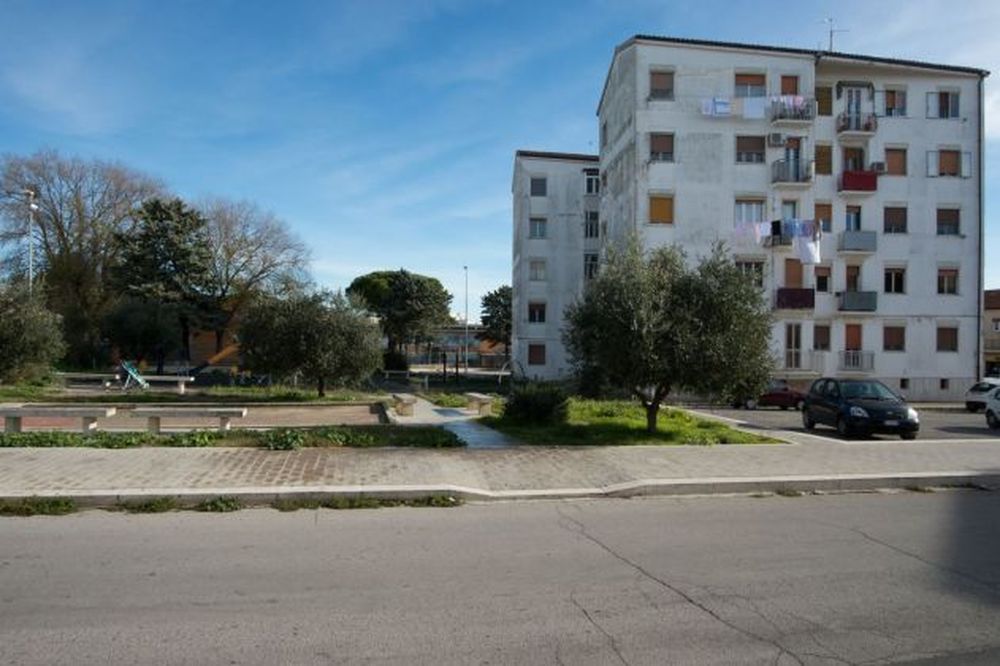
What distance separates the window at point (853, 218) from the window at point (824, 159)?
7.58 ft

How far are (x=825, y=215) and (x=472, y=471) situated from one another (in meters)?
36.6

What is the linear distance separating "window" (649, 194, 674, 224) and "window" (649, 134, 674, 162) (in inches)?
76.0

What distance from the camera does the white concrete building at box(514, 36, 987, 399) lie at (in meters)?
39.9

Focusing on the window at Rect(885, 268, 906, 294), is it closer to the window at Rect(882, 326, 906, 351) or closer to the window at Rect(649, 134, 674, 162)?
the window at Rect(882, 326, 906, 351)

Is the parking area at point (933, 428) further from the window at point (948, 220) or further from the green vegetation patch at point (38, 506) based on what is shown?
the window at point (948, 220)

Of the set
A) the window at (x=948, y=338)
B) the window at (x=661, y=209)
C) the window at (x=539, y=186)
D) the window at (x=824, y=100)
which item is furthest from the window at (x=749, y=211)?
the window at (x=539, y=186)

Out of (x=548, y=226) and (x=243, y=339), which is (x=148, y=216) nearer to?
(x=548, y=226)

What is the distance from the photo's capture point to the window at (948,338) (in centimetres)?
4188

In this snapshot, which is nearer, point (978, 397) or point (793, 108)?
point (978, 397)

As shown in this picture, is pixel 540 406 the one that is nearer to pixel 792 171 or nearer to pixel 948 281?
pixel 792 171

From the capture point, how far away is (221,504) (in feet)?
27.8

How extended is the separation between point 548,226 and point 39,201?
34674mm

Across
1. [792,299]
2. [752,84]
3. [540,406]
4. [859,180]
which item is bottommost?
[540,406]

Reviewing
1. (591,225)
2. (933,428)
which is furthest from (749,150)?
(933,428)
